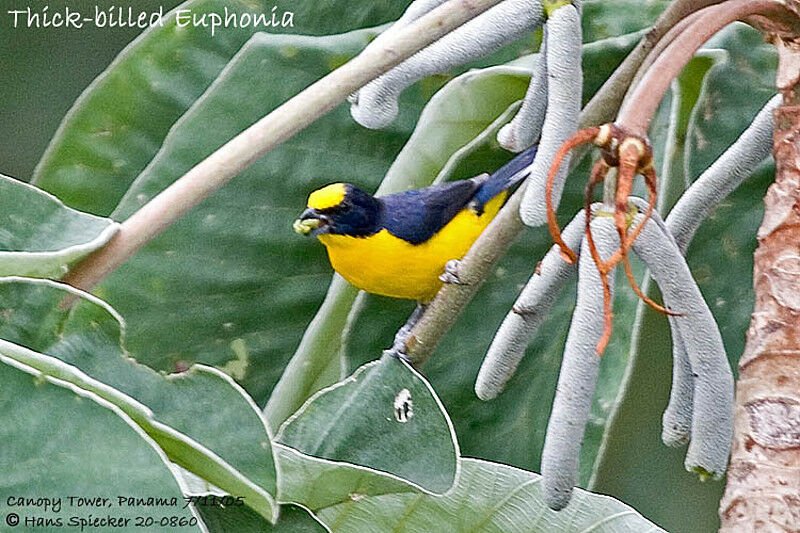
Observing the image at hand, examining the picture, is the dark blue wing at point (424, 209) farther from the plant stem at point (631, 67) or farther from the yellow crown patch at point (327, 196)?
the plant stem at point (631, 67)

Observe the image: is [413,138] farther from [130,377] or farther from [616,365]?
[130,377]

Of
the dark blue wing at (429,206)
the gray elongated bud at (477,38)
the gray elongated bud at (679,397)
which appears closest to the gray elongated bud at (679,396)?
the gray elongated bud at (679,397)

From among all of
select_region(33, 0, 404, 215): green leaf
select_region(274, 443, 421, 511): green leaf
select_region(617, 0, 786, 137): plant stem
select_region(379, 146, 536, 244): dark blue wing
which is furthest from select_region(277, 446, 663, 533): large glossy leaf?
select_region(379, 146, 536, 244): dark blue wing

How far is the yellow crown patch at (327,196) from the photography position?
94cm

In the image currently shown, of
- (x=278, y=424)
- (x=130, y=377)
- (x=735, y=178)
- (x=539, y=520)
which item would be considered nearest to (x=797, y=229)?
(x=735, y=178)

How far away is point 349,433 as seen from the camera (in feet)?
2.16

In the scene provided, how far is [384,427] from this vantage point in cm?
65

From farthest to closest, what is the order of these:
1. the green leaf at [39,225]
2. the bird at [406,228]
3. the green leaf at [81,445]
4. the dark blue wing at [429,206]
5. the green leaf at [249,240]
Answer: the dark blue wing at [429,206] < the bird at [406,228] < the green leaf at [249,240] < the green leaf at [39,225] < the green leaf at [81,445]

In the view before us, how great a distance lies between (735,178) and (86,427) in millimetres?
347

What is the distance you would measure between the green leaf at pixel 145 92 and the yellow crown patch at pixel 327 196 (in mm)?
95

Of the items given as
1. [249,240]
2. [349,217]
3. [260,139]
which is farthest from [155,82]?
[260,139]

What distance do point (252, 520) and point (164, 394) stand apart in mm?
71

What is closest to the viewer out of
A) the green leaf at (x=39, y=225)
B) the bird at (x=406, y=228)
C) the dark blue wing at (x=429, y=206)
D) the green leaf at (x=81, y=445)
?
the green leaf at (x=81, y=445)

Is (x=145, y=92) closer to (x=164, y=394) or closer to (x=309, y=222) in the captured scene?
(x=309, y=222)
